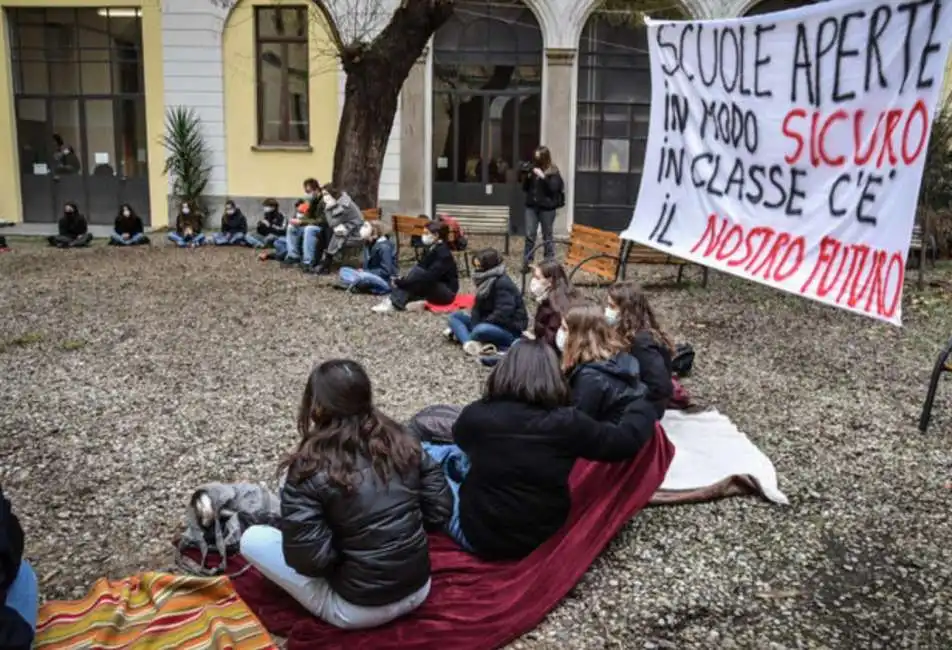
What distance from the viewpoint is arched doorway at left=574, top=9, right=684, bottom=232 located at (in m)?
17.7

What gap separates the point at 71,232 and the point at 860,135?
14.2m

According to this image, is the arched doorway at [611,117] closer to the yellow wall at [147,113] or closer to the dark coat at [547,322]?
the yellow wall at [147,113]

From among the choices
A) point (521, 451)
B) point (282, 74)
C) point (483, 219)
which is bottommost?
point (521, 451)

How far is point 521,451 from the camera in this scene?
3.68 m

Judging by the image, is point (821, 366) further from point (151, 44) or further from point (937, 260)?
point (151, 44)

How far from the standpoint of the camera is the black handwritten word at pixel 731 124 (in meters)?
5.81

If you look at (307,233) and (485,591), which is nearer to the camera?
(485,591)

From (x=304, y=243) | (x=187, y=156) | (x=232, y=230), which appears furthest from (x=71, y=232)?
(x=304, y=243)

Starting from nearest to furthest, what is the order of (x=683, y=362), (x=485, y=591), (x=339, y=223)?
(x=485, y=591), (x=683, y=362), (x=339, y=223)

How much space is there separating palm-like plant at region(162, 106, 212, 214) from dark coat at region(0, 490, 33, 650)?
1563cm

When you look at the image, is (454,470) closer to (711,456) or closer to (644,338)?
(644,338)

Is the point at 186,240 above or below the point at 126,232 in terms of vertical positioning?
below

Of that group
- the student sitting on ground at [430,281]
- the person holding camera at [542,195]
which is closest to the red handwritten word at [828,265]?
the student sitting on ground at [430,281]

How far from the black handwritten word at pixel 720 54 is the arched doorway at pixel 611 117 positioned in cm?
1063
